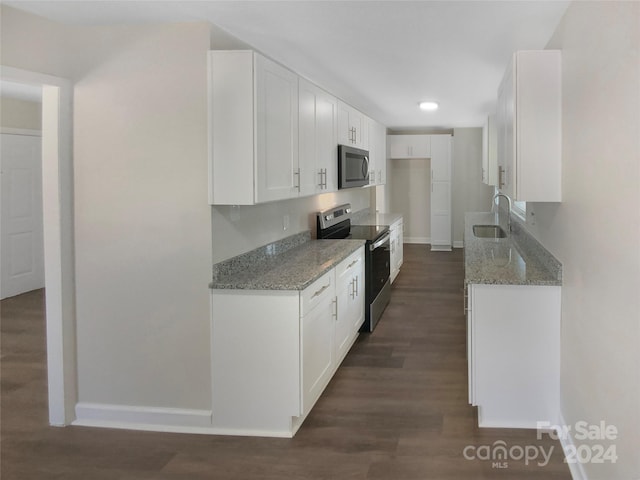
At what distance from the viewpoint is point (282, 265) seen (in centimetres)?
414

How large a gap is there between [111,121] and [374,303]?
3.15 metres

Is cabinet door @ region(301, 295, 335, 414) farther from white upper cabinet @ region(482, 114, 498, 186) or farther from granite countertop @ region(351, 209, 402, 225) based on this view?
white upper cabinet @ region(482, 114, 498, 186)

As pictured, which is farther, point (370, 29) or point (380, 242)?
point (380, 242)

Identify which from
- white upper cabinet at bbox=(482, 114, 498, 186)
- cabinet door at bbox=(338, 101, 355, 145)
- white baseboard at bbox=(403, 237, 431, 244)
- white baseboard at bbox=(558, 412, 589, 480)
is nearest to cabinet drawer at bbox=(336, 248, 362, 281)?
cabinet door at bbox=(338, 101, 355, 145)

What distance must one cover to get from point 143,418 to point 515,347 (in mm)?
2231

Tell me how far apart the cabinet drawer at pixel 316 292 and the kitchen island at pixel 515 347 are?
3.03 feet

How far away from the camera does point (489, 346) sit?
352 cm

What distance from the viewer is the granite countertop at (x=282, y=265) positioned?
11.4ft

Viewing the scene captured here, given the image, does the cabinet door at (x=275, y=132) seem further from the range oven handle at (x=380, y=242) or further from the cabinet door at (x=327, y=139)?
the range oven handle at (x=380, y=242)

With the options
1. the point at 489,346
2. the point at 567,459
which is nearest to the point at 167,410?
the point at 489,346

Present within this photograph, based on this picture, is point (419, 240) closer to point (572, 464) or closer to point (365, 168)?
point (365, 168)

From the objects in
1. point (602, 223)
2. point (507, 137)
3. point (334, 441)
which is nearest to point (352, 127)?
point (507, 137)

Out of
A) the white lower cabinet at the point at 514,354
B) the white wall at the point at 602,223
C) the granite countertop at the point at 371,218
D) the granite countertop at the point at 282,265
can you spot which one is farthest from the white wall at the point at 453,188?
the white lower cabinet at the point at 514,354

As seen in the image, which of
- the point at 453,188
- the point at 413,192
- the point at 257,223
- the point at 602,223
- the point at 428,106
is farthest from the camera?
the point at 413,192
